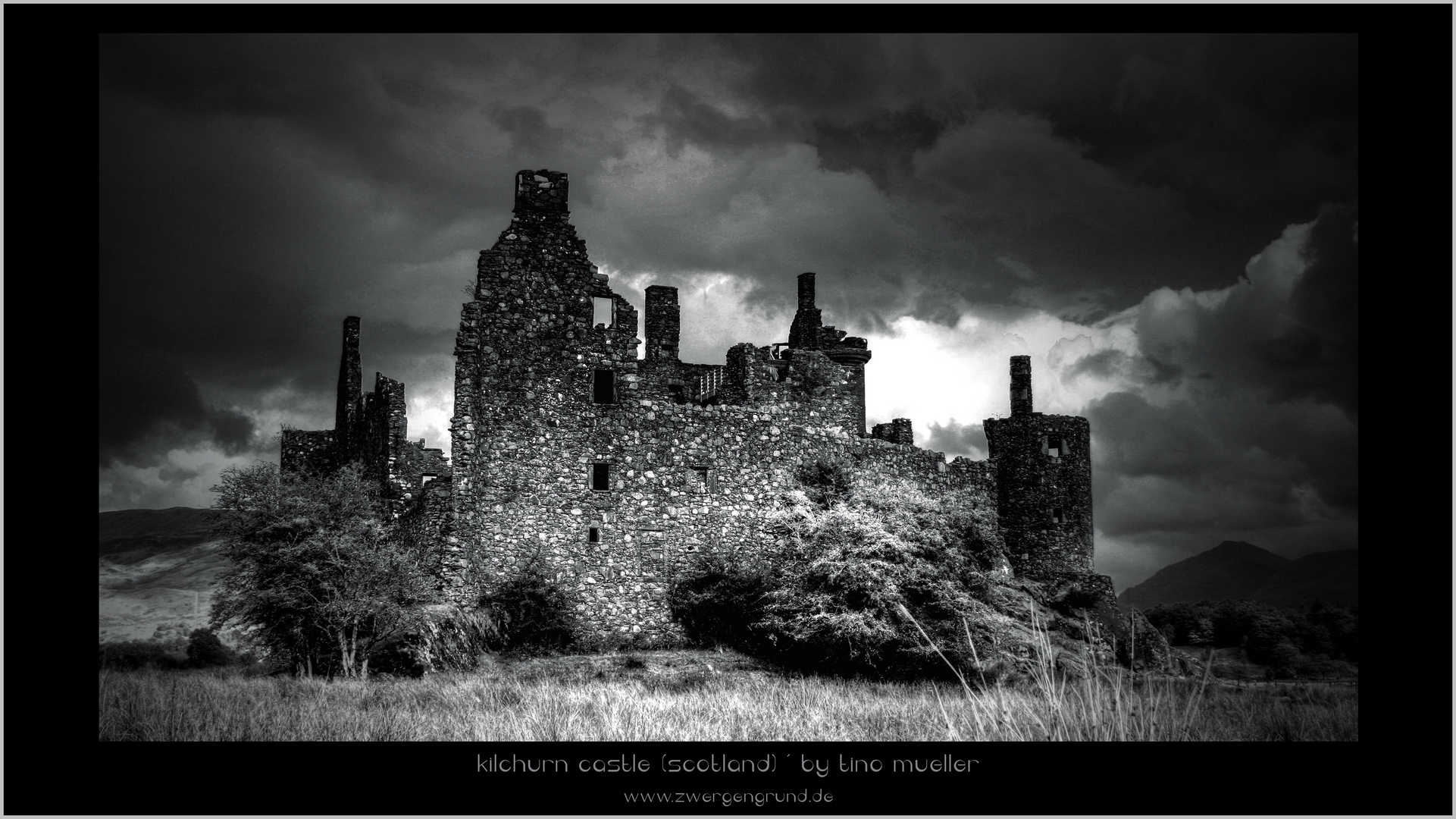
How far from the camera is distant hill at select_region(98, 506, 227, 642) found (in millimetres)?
12094

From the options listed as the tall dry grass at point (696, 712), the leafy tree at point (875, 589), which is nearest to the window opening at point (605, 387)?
the leafy tree at point (875, 589)

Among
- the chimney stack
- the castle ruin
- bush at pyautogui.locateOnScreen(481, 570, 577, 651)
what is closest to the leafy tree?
the castle ruin

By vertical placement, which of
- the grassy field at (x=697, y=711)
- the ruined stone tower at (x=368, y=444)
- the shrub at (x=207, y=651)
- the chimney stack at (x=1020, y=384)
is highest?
the chimney stack at (x=1020, y=384)

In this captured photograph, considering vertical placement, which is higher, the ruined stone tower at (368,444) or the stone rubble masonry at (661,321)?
the stone rubble masonry at (661,321)

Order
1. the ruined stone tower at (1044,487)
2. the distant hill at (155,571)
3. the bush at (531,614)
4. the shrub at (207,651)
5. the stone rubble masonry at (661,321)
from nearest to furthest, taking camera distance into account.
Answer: the distant hill at (155,571) → the shrub at (207,651) → the bush at (531,614) → the ruined stone tower at (1044,487) → the stone rubble masonry at (661,321)

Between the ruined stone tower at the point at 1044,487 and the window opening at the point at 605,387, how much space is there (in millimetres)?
12910

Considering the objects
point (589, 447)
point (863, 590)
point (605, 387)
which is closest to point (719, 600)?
point (863, 590)

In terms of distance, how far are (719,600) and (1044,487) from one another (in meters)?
13.1

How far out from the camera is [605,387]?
2108cm

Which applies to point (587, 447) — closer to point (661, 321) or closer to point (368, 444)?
point (368, 444)

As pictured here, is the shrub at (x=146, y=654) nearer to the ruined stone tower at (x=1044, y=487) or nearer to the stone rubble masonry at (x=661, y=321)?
the stone rubble masonry at (x=661, y=321)

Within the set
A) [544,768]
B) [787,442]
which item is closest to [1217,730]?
[544,768]

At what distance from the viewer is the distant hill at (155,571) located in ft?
39.7

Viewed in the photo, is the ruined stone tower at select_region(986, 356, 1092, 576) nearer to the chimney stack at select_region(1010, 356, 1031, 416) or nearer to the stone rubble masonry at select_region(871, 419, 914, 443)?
the chimney stack at select_region(1010, 356, 1031, 416)
